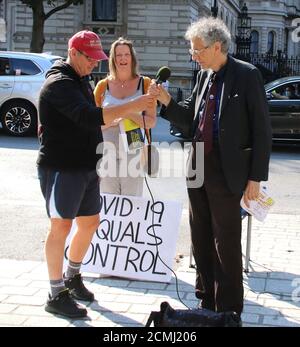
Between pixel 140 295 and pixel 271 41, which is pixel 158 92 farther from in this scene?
pixel 271 41

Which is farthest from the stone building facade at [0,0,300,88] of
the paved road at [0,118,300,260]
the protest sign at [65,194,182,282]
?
the protest sign at [65,194,182,282]

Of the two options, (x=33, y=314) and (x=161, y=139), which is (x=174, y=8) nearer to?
(x=161, y=139)

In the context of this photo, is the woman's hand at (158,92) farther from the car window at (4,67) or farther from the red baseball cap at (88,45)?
the car window at (4,67)

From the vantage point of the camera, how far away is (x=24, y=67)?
1505 centimetres

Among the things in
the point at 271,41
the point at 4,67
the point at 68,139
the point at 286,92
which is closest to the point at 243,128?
the point at 68,139

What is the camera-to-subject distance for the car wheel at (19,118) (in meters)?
14.9

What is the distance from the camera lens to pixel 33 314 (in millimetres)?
4316

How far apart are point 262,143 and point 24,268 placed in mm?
2641

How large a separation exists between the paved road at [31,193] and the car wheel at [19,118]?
0.34 m

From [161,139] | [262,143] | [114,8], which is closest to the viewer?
[262,143]

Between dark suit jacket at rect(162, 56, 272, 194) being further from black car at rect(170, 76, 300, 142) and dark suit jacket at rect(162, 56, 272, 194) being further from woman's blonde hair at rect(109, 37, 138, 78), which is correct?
black car at rect(170, 76, 300, 142)

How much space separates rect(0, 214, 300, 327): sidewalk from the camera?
427 centimetres

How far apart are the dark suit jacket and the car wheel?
11487mm
